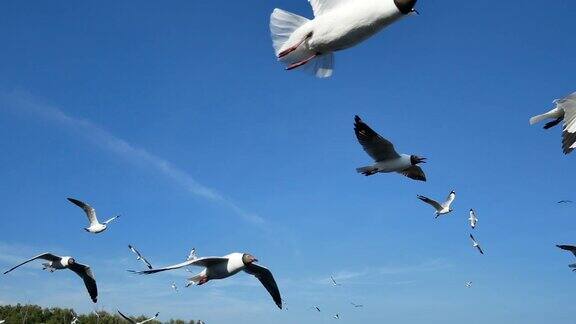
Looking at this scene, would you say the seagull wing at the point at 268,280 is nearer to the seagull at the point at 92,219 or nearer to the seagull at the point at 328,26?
the seagull at the point at 328,26

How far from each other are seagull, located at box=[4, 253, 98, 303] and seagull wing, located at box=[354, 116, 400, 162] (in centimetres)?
746

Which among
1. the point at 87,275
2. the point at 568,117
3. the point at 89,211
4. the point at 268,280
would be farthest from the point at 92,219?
the point at 568,117

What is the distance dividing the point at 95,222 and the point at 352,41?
17.8 m

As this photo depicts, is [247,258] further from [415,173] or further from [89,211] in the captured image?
[89,211]

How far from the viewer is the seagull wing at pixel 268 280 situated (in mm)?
10414

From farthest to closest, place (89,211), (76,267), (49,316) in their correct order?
(49,316), (89,211), (76,267)

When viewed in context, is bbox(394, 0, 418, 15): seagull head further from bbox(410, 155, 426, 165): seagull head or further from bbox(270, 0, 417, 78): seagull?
bbox(410, 155, 426, 165): seagull head

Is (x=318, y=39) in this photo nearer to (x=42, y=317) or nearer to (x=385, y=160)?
(x=385, y=160)

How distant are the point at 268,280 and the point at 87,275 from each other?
237 inches

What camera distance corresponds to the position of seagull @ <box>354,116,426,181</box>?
36.1 feet

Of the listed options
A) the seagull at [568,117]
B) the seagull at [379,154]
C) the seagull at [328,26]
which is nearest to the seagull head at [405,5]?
the seagull at [328,26]

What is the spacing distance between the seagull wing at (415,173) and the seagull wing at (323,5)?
25.8 ft

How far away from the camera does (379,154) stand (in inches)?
445

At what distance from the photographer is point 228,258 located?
9680 millimetres
